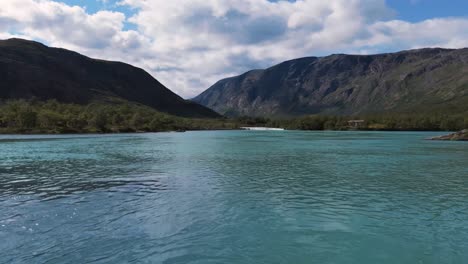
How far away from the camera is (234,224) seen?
19.9m

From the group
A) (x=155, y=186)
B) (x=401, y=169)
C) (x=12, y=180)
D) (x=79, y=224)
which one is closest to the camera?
(x=79, y=224)

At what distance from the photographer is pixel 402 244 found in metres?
16.7

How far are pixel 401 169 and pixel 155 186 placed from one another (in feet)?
96.9

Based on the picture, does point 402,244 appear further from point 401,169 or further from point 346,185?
point 401,169

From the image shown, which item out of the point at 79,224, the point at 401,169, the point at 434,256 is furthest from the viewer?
the point at 401,169

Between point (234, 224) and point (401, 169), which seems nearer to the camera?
point (234, 224)

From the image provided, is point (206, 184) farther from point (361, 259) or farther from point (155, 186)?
point (361, 259)

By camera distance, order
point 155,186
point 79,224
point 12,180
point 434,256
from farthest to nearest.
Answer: point 12,180, point 155,186, point 79,224, point 434,256

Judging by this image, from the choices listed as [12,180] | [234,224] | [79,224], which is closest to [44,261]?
[79,224]

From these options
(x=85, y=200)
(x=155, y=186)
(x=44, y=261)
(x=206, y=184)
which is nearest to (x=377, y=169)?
(x=206, y=184)

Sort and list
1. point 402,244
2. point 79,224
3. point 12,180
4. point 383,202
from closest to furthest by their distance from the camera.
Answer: point 402,244 < point 79,224 < point 383,202 < point 12,180

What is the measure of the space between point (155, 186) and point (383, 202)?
18.3m

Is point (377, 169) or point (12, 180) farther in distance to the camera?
point (377, 169)

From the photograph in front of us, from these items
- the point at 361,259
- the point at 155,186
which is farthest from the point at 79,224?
the point at 361,259
